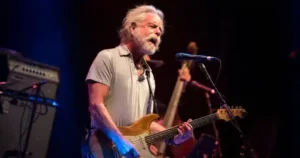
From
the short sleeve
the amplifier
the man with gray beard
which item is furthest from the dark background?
the short sleeve

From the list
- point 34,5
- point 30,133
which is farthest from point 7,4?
point 30,133

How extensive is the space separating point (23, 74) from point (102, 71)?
1.94 metres

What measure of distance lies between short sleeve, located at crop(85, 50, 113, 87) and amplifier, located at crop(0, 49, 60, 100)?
1824 millimetres

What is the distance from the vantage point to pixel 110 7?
269 inches

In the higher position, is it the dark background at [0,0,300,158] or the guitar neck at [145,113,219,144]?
the dark background at [0,0,300,158]

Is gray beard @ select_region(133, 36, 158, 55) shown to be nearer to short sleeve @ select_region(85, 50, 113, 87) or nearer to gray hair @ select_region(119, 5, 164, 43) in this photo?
gray hair @ select_region(119, 5, 164, 43)

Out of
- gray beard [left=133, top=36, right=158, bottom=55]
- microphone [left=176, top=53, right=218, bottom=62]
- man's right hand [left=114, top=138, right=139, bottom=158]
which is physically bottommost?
man's right hand [left=114, top=138, right=139, bottom=158]

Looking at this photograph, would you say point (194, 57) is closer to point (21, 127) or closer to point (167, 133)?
point (167, 133)

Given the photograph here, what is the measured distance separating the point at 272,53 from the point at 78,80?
344 centimetres

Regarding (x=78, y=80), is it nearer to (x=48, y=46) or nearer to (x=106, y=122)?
(x=48, y=46)

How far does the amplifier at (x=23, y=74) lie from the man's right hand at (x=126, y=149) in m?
2.29

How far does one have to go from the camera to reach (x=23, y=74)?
4.77m

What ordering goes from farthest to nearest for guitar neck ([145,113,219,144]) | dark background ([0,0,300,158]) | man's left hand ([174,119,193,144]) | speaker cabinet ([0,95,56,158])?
dark background ([0,0,300,158])
speaker cabinet ([0,95,56,158])
man's left hand ([174,119,193,144])
guitar neck ([145,113,219,144])

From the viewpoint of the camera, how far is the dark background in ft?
19.8
